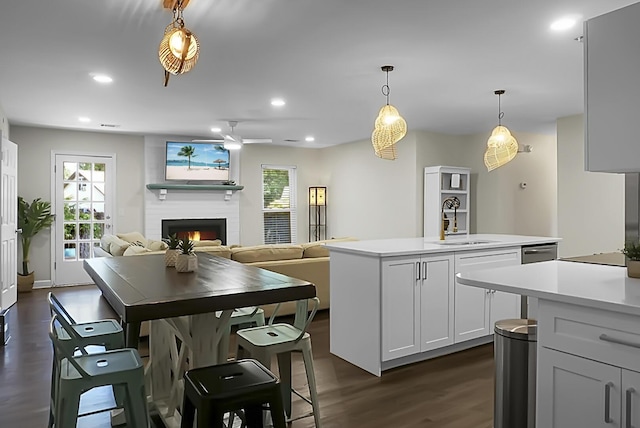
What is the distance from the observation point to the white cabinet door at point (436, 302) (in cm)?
363

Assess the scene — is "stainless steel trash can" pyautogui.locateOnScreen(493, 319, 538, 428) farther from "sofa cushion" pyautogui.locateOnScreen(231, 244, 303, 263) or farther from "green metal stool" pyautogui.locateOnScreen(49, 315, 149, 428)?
"sofa cushion" pyautogui.locateOnScreen(231, 244, 303, 263)

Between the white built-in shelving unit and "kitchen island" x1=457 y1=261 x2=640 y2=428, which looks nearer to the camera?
"kitchen island" x1=457 y1=261 x2=640 y2=428

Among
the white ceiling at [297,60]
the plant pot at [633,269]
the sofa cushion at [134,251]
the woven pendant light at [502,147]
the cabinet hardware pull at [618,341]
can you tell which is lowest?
the cabinet hardware pull at [618,341]

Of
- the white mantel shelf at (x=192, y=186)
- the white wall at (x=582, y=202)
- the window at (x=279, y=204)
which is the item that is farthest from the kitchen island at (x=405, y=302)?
the window at (x=279, y=204)

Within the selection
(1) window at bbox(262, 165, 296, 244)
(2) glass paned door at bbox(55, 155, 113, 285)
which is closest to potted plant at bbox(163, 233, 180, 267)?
(2) glass paned door at bbox(55, 155, 113, 285)

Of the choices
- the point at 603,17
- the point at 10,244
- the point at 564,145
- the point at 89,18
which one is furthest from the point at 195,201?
the point at 603,17

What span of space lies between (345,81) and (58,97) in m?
3.24

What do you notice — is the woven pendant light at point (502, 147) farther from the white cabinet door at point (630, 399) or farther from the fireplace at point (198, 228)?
the fireplace at point (198, 228)

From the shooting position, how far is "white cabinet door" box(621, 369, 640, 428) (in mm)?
1535

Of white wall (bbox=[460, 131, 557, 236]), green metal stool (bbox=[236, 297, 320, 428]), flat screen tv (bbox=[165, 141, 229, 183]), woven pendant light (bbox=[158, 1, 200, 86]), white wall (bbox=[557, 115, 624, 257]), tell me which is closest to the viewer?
woven pendant light (bbox=[158, 1, 200, 86])

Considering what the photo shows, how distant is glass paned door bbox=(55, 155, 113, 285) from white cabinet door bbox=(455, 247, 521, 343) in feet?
19.9

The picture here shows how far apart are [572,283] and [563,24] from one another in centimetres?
209

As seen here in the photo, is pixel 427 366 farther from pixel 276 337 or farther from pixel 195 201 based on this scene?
pixel 195 201

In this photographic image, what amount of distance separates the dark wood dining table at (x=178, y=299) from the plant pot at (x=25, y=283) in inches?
181
